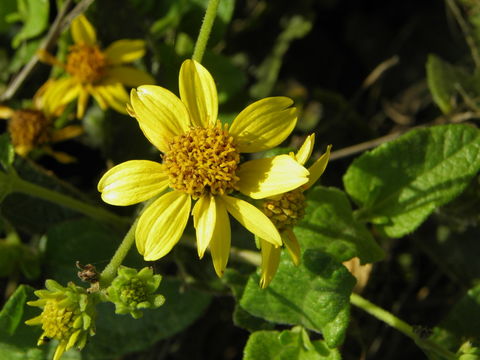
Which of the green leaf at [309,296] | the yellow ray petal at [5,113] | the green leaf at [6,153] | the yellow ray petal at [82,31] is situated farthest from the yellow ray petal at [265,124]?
the yellow ray petal at [5,113]

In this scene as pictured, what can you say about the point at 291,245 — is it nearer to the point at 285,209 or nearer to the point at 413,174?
the point at 285,209

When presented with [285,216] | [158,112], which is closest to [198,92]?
[158,112]

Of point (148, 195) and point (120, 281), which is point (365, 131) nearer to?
point (148, 195)

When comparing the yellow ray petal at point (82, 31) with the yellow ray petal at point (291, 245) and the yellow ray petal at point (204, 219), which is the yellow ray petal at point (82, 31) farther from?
the yellow ray petal at point (291, 245)

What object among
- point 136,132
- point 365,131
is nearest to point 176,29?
point 136,132

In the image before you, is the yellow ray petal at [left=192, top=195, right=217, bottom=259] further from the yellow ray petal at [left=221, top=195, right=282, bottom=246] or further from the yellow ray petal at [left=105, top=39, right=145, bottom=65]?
the yellow ray petal at [left=105, top=39, right=145, bottom=65]

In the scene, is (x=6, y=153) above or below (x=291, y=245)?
above
